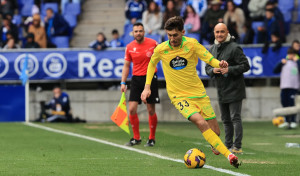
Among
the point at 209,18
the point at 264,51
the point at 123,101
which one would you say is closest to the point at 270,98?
the point at 264,51

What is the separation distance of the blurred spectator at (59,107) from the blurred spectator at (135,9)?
387 centimetres

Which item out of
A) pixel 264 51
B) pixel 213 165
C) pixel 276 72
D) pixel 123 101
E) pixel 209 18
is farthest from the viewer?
pixel 209 18

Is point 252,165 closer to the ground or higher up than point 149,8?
closer to the ground

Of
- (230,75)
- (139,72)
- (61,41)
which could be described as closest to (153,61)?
(230,75)

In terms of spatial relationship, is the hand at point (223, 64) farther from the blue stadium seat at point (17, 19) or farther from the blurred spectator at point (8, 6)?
the blurred spectator at point (8, 6)

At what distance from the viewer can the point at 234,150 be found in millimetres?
11508

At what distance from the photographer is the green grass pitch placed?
9.05 meters

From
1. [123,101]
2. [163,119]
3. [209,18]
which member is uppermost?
[209,18]

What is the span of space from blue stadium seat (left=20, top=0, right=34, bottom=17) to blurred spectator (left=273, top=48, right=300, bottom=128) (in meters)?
10.2

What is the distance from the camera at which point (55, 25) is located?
23172 mm

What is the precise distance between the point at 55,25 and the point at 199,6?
4.61 meters

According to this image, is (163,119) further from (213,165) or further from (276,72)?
(213,165)

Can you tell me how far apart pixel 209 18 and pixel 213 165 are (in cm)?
1244

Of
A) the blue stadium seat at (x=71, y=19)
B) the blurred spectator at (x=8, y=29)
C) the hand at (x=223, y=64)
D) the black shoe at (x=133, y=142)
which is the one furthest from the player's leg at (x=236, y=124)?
the blue stadium seat at (x=71, y=19)
